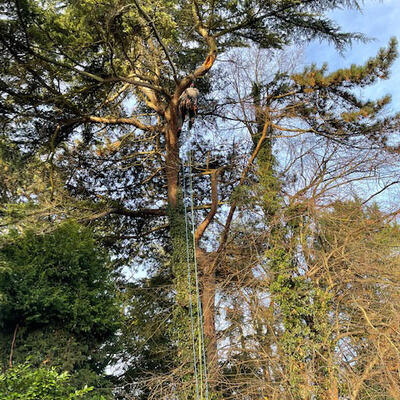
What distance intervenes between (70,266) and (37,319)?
37.0 inches

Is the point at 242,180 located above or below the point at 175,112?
below

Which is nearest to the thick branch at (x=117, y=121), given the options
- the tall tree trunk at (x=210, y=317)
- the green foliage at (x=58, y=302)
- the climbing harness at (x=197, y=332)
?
the climbing harness at (x=197, y=332)

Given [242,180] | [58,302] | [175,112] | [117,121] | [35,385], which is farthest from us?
[175,112]

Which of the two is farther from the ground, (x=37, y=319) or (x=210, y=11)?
(x=210, y=11)

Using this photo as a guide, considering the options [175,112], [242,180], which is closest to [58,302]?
[242,180]

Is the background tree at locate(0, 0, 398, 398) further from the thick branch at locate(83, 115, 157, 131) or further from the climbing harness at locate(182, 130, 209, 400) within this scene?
the climbing harness at locate(182, 130, 209, 400)

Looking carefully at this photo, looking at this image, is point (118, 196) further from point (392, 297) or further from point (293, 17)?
point (392, 297)

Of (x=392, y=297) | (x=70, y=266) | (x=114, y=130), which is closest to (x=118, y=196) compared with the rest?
(x=114, y=130)

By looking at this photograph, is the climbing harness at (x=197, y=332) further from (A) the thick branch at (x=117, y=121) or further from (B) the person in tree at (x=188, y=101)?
(A) the thick branch at (x=117, y=121)

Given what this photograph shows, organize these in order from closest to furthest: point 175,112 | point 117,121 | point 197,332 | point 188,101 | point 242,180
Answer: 1. point 197,332
2. point 242,180
3. point 188,101
4. point 117,121
5. point 175,112

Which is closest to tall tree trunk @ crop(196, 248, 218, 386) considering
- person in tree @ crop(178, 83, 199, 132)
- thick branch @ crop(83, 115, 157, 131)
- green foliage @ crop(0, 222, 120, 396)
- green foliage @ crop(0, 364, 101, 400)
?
green foliage @ crop(0, 222, 120, 396)

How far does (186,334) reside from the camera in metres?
5.88

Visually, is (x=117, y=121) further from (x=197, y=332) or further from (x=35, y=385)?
(x=35, y=385)

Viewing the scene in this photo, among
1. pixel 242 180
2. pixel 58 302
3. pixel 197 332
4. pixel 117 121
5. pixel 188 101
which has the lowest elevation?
pixel 197 332
